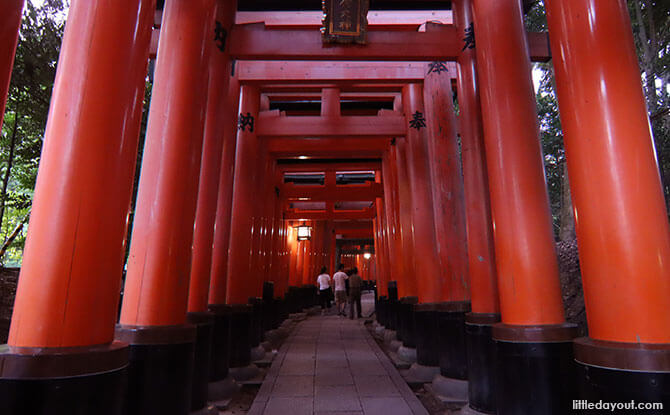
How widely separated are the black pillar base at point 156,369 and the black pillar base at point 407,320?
481 cm

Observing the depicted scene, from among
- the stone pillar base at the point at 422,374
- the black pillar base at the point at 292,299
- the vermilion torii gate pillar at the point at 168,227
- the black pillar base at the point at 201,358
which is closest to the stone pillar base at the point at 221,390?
the black pillar base at the point at 201,358

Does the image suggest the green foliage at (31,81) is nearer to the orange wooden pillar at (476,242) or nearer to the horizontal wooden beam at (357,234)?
Answer: the orange wooden pillar at (476,242)

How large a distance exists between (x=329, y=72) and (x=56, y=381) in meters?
6.07

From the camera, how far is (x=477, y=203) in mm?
4371

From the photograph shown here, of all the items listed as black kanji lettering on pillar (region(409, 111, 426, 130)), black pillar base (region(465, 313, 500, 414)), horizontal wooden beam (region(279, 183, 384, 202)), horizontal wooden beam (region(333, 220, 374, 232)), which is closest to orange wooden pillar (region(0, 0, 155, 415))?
black pillar base (region(465, 313, 500, 414))

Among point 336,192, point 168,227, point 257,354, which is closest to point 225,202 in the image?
point 168,227

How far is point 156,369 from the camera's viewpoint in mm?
2943

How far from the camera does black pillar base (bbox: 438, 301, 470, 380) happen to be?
4.89 meters

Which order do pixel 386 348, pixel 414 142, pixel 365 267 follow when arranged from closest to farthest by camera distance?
1. pixel 414 142
2. pixel 386 348
3. pixel 365 267

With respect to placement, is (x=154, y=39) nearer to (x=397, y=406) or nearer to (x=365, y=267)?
(x=397, y=406)

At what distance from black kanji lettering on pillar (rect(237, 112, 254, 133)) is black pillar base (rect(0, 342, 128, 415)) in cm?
569

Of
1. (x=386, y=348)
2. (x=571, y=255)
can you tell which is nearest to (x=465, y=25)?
(x=571, y=255)

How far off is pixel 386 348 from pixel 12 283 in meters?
7.49

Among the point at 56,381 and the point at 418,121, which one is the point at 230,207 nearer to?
the point at 418,121
